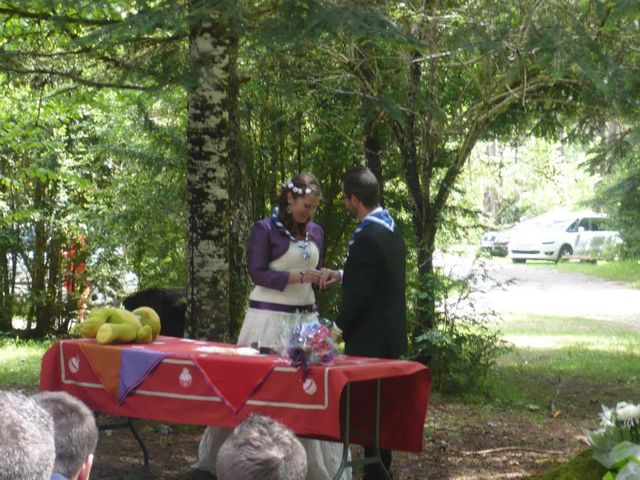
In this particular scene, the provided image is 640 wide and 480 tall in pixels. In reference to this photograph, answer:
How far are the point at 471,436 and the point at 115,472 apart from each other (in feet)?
9.79

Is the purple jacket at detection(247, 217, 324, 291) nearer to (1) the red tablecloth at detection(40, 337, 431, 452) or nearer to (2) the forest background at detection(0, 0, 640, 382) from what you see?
(1) the red tablecloth at detection(40, 337, 431, 452)

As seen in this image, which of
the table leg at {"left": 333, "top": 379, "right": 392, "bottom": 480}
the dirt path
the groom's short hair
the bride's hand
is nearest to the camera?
the table leg at {"left": 333, "top": 379, "right": 392, "bottom": 480}

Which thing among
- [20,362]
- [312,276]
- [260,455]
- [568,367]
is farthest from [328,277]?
[20,362]

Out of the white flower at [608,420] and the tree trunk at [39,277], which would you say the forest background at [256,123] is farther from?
the white flower at [608,420]

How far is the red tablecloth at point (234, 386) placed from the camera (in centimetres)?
539

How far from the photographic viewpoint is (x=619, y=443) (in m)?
3.45

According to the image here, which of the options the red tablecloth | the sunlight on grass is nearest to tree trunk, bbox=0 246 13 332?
the sunlight on grass

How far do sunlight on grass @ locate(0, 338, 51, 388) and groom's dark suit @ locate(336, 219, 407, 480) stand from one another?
592 cm

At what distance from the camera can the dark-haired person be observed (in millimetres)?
6363

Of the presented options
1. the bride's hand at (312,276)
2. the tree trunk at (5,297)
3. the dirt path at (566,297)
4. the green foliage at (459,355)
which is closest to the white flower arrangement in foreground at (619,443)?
the bride's hand at (312,276)

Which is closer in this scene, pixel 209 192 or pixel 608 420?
pixel 608 420

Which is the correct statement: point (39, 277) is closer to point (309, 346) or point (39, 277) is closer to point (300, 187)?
point (300, 187)

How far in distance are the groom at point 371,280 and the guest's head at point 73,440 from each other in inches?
130

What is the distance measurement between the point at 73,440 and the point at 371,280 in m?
3.45
